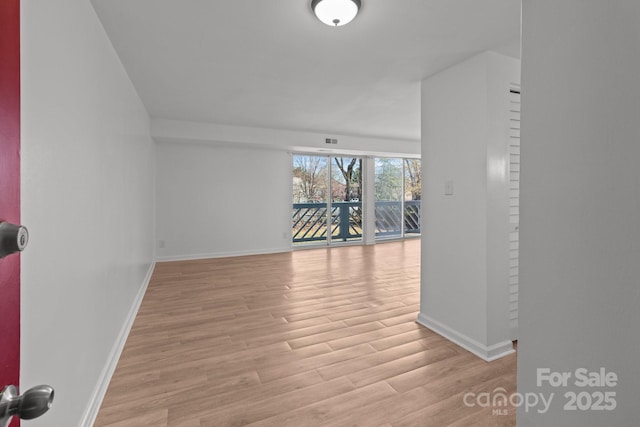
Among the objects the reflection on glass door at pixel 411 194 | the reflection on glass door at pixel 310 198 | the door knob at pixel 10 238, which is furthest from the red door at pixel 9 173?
the reflection on glass door at pixel 411 194

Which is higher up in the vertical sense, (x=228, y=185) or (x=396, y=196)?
(x=228, y=185)

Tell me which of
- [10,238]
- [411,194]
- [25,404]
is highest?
[411,194]

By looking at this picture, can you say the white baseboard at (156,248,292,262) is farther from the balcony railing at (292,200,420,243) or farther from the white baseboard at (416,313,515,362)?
the white baseboard at (416,313,515,362)

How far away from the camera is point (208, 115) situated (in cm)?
432

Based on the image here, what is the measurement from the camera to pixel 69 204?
135 cm

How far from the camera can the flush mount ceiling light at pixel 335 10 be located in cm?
168

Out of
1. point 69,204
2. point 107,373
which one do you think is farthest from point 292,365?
point 69,204

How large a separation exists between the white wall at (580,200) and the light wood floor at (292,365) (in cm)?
129

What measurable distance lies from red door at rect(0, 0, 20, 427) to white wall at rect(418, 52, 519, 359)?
2446 mm

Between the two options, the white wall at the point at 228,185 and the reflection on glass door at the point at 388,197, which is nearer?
the white wall at the point at 228,185

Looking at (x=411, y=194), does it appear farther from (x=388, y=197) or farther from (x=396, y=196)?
(x=388, y=197)

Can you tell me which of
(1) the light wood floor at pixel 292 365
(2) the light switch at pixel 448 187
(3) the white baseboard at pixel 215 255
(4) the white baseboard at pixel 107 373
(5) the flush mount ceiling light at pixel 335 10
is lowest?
(1) the light wood floor at pixel 292 365

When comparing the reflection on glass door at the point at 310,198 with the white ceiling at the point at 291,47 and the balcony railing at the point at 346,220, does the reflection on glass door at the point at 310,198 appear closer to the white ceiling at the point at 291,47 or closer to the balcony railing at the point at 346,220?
the balcony railing at the point at 346,220

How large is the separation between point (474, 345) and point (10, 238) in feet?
8.62
